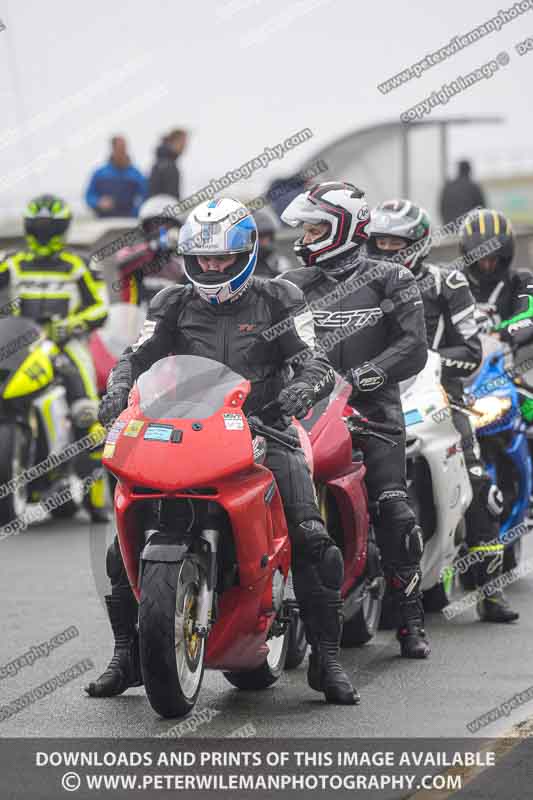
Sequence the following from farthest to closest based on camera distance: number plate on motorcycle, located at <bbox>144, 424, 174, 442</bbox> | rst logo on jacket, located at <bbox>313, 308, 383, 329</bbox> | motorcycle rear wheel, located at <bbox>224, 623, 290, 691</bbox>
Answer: rst logo on jacket, located at <bbox>313, 308, 383, 329</bbox> → motorcycle rear wheel, located at <bbox>224, 623, 290, 691</bbox> → number plate on motorcycle, located at <bbox>144, 424, 174, 442</bbox>

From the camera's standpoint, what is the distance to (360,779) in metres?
5.82

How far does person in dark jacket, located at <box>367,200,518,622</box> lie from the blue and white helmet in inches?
99.4

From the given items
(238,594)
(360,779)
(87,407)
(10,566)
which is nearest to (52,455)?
(87,407)

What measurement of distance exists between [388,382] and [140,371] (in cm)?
143

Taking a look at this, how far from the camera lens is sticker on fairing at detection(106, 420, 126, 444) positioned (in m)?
6.70

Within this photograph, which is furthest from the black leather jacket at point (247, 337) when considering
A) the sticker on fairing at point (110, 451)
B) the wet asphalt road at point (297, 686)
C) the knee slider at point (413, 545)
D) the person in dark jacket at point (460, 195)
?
the person in dark jacket at point (460, 195)

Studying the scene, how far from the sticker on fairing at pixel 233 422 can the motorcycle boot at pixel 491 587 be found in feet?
10.1

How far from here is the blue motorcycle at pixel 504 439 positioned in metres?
10.3

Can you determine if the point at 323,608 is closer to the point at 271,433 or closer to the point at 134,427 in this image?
the point at 271,433

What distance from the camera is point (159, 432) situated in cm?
663

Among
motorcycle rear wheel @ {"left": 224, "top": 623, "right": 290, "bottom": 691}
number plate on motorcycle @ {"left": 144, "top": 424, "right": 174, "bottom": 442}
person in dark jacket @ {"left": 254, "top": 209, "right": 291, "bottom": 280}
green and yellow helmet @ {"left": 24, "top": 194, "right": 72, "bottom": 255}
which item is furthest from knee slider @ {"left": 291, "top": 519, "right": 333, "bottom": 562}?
green and yellow helmet @ {"left": 24, "top": 194, "right": 72, "bottom": 255}

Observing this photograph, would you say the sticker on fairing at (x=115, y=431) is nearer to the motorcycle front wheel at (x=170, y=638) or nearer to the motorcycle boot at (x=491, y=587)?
the motorcycle front wheel at (x=170, y=638)

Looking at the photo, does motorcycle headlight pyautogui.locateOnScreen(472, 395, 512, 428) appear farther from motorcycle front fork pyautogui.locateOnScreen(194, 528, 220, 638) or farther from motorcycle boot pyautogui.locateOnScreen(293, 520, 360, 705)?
motorcycle front fork pyautogui.locateOnScreen(194, 528, 220, 638)

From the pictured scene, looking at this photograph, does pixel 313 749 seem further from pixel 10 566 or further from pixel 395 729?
pixel 10 566
